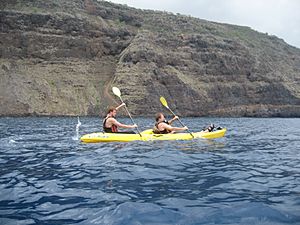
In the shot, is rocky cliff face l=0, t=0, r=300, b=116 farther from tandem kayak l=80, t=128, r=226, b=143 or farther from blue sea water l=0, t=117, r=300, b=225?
blue sea water l=0, t=117, r=300, b=225

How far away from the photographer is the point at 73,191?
24.6 ft

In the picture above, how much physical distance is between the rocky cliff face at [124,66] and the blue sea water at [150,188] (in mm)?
61242

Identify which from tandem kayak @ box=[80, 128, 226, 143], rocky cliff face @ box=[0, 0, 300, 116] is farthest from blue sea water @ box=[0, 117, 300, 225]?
rocky cliff face @ box=[0, 0, 300, 116]

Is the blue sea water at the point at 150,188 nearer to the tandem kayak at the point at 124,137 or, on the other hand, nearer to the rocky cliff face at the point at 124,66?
the tandem kayak at the point at 124,137

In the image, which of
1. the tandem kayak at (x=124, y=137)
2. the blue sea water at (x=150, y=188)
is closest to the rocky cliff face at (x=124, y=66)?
the tandem kayak at (x=124, y=137)

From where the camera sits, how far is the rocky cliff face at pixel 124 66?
3009 inches

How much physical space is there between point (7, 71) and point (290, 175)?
72.4 meters

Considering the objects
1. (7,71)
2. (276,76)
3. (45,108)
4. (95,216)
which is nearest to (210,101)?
(276,76)

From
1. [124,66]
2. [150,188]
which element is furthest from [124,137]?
[124,66]

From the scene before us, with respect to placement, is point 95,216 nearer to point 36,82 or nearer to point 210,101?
point 36,82

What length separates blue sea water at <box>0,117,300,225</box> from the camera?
19.4 feet

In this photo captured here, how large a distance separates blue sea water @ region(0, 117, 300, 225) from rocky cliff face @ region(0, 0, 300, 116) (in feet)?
201

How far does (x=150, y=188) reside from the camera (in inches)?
302

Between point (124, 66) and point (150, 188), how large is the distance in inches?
3049
